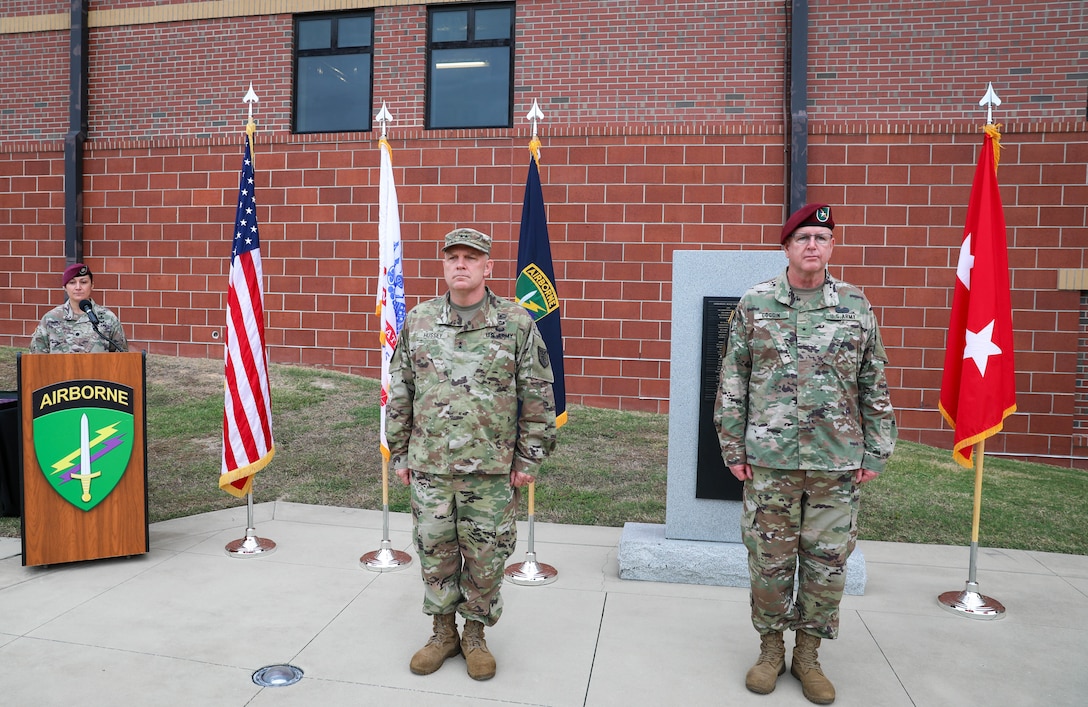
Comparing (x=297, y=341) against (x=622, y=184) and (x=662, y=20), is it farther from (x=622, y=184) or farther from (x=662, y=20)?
(x=662, y=20)

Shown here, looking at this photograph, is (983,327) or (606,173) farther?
(606,173)

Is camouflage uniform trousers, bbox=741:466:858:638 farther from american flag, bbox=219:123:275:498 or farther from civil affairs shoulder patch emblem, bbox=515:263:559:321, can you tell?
american flag, bbox=219:123:275:498

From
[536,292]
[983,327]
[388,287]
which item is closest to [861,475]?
[983,327]

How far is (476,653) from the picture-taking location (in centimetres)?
327

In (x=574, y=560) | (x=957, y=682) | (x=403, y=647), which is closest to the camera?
(x=957, y=682)

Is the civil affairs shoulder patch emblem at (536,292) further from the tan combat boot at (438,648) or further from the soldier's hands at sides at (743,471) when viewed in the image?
the tan combat boot at (438,648)

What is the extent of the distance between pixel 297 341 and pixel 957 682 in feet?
27.7

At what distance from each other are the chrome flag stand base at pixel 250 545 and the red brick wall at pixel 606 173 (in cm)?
475

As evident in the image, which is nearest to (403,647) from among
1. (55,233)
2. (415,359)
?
(415,359)

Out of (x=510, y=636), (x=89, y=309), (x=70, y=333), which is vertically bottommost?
(x=510, y=636)

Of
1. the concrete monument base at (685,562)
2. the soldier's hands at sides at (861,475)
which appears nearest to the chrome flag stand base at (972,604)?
the concrete monument base at (685,562)

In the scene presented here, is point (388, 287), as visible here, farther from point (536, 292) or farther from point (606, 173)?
point (606, 173)

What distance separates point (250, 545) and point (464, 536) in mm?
2296

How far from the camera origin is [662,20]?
901 centimetres
